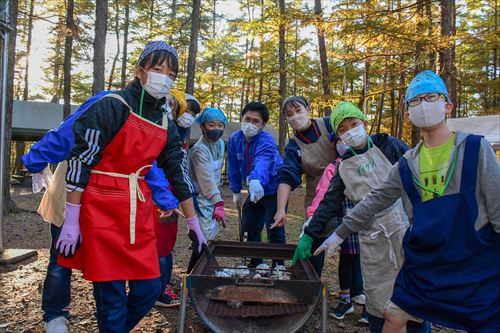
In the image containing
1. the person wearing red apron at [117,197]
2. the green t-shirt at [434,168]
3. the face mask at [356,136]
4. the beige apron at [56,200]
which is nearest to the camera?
the green t-shirt at [434,168]

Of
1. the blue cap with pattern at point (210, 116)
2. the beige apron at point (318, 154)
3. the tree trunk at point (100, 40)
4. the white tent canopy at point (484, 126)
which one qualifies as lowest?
the beige apron at point (318, 154)

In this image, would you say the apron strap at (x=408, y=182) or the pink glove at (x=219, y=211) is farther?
the pink glove at (x=219, y=211)

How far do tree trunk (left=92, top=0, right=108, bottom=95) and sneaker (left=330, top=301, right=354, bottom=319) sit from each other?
8.24 meters

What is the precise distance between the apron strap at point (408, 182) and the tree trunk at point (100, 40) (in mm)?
9096

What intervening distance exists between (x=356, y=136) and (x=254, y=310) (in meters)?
1.53

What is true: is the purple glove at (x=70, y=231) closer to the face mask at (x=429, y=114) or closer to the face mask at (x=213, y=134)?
the face mask at (x=429, y=114)

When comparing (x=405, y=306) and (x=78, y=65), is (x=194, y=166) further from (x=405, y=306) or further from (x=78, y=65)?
(x=78, y=65)

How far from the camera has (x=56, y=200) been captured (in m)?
2.86

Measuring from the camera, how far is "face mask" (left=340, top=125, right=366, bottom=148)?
3.08m

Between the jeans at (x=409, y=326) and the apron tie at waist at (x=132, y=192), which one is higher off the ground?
the apron tie at waist at (x=132, y=192)

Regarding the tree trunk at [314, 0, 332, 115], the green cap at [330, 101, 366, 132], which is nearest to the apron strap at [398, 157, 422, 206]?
the green cap at [330, 101, 366, 132]

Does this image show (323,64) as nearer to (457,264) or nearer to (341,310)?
(341,310)

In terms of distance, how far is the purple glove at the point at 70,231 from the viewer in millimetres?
2213

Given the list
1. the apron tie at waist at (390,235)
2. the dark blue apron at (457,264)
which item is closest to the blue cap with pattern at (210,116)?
the apron tie at waist at (390,235)
